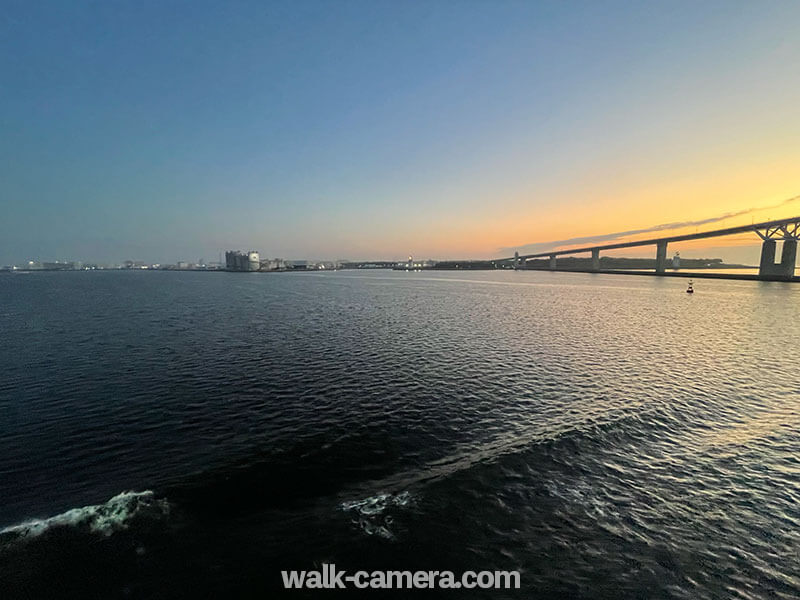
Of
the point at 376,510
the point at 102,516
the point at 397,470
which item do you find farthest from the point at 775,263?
the point at 102,516

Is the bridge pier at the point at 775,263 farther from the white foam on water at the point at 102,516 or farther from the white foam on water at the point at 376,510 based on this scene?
the white foam on water at the point at 102,516

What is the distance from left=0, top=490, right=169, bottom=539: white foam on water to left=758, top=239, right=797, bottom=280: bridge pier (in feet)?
767

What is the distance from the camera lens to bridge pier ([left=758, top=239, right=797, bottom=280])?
152750 millimetres

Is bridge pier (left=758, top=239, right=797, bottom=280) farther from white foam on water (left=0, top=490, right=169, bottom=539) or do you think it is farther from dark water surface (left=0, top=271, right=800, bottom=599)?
white foam on water (left=0, top=490, right=169, bottom=539)

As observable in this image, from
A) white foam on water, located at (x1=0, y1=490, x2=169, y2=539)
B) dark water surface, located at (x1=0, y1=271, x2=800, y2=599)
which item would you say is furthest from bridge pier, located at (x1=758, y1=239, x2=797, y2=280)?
white foam on water, located at (x1=0, y1=490, x2=169, y2=539)

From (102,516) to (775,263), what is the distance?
260 metres

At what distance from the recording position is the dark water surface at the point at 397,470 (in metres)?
12.7

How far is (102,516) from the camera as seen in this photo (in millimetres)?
14742

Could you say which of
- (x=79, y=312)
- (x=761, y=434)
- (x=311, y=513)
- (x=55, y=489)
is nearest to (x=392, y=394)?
(x=311, y=513)

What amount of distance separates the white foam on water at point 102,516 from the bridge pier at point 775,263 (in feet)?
767

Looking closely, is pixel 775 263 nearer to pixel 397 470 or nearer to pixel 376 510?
pixel 397 470

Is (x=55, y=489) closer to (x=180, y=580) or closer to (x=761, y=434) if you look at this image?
(x=180, y=580)

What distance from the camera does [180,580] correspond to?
473 inches

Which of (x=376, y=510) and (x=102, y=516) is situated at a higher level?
(x=102, y=516)
